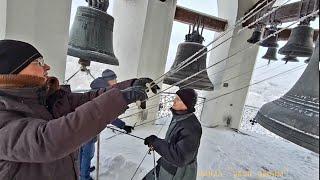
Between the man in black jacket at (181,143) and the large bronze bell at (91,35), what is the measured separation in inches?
21.1

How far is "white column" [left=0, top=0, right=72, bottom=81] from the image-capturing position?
4.74 feet

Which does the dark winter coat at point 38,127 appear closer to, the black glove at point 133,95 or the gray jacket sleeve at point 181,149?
the black glove at point 133,95

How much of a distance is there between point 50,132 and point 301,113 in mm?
587

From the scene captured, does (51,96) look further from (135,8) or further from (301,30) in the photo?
(135,8)

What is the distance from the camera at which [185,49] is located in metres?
2.27

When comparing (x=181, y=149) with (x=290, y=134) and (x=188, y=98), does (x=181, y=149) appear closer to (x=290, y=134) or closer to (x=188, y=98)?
(x=188, y=98)

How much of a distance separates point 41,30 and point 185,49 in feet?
3.68

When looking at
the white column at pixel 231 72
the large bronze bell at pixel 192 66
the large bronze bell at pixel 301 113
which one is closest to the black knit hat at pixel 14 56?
the large bronze bell at pixel 301 113

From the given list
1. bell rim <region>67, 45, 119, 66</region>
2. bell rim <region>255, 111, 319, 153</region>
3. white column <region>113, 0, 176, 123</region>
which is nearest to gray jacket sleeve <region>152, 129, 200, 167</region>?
bell rim <region>67, 45, 119, 66</region>

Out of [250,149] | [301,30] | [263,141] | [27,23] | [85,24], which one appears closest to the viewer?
[27,23]

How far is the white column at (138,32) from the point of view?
9.84 ft

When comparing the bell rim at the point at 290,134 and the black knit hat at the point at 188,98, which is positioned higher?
the bell rim at the point at 290,134

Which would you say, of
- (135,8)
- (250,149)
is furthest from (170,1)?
(250,149)

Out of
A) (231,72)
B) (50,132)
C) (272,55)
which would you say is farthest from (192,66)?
(231,72)
